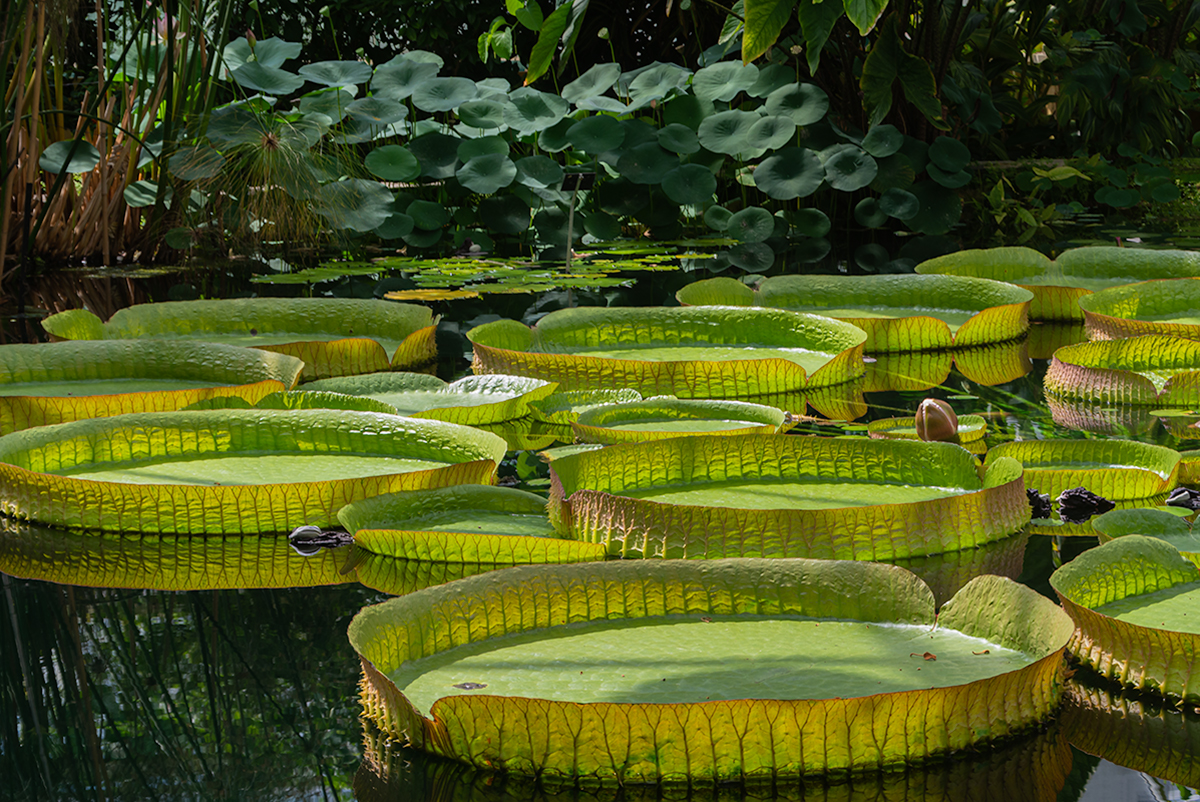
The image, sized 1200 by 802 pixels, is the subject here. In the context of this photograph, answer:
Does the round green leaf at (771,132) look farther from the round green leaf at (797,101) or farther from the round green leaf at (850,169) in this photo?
the round green leaf at (850,169)

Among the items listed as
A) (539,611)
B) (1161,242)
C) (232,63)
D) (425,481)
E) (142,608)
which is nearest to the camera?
(539,611)

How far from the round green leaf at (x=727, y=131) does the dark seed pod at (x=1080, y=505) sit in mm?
4683

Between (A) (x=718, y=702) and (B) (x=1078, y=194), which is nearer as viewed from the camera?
(A) (x=718, y=702)

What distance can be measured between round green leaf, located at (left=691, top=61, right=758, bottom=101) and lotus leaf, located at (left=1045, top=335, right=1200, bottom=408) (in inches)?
164

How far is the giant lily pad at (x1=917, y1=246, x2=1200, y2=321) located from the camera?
15.0ft

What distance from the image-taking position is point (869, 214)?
22.7 ft

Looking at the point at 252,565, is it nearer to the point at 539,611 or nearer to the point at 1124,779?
the point at 539,611

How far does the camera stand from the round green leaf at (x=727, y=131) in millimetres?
6656

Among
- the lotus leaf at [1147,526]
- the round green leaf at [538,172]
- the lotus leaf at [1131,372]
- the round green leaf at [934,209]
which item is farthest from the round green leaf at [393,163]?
the lotus leaf at [1147,526]

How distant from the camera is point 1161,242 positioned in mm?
6133

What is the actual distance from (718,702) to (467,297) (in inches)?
152

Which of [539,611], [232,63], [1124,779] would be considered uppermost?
[232,63]

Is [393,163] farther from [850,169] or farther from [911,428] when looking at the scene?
[911,428]

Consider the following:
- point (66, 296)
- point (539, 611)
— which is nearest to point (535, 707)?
point (539, 611)
